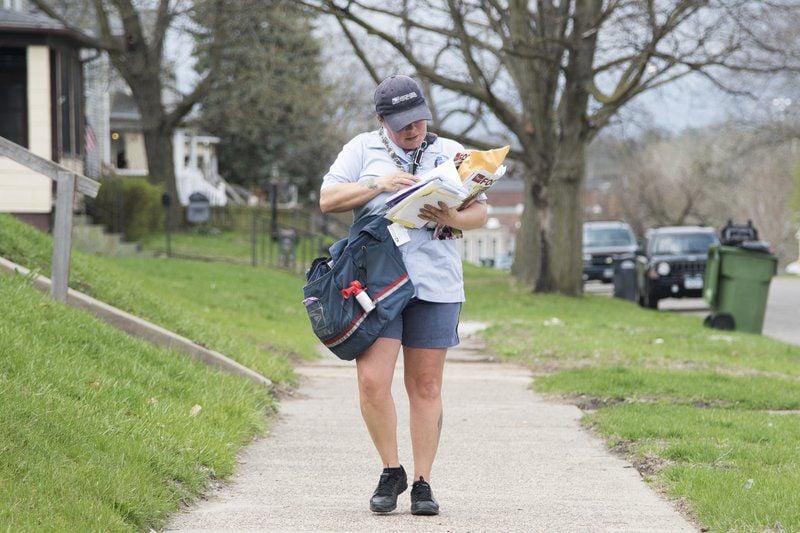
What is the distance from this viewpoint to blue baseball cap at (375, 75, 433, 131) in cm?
555

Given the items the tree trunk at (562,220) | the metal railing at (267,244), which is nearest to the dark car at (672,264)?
the tree trunk at (562,220)

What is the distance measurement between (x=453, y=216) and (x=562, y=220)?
2180cm

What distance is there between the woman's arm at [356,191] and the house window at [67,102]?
2063 cm

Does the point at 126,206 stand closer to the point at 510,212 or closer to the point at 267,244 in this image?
the point at 267,244

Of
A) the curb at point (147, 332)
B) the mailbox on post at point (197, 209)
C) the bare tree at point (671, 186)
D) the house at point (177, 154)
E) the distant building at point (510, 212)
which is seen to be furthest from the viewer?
the distant building at point (510, 212)

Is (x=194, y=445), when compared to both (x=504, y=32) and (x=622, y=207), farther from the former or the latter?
(x=622, y=207)

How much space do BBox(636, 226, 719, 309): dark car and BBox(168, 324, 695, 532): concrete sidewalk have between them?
16963 millimetres

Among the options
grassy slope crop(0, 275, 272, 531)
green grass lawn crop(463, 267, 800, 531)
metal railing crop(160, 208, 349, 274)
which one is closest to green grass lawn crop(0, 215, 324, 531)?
grassy slope crop(0, 275, 272, 531)

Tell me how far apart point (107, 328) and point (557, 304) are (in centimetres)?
1654

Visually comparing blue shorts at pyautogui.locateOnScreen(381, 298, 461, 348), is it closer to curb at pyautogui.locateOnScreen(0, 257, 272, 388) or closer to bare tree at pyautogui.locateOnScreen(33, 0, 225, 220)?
curb at pyautogui.locateOnScreen(0, 257, 272, 388)

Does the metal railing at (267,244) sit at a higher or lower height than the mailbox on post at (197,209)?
lower

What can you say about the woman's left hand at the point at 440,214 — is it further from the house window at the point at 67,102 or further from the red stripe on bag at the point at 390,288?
the house window at the point at 67,102

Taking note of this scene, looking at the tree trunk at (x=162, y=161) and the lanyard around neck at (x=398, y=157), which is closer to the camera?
the lanyard around neck at (x=398, y=157)

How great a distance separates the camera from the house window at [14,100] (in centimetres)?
2575
